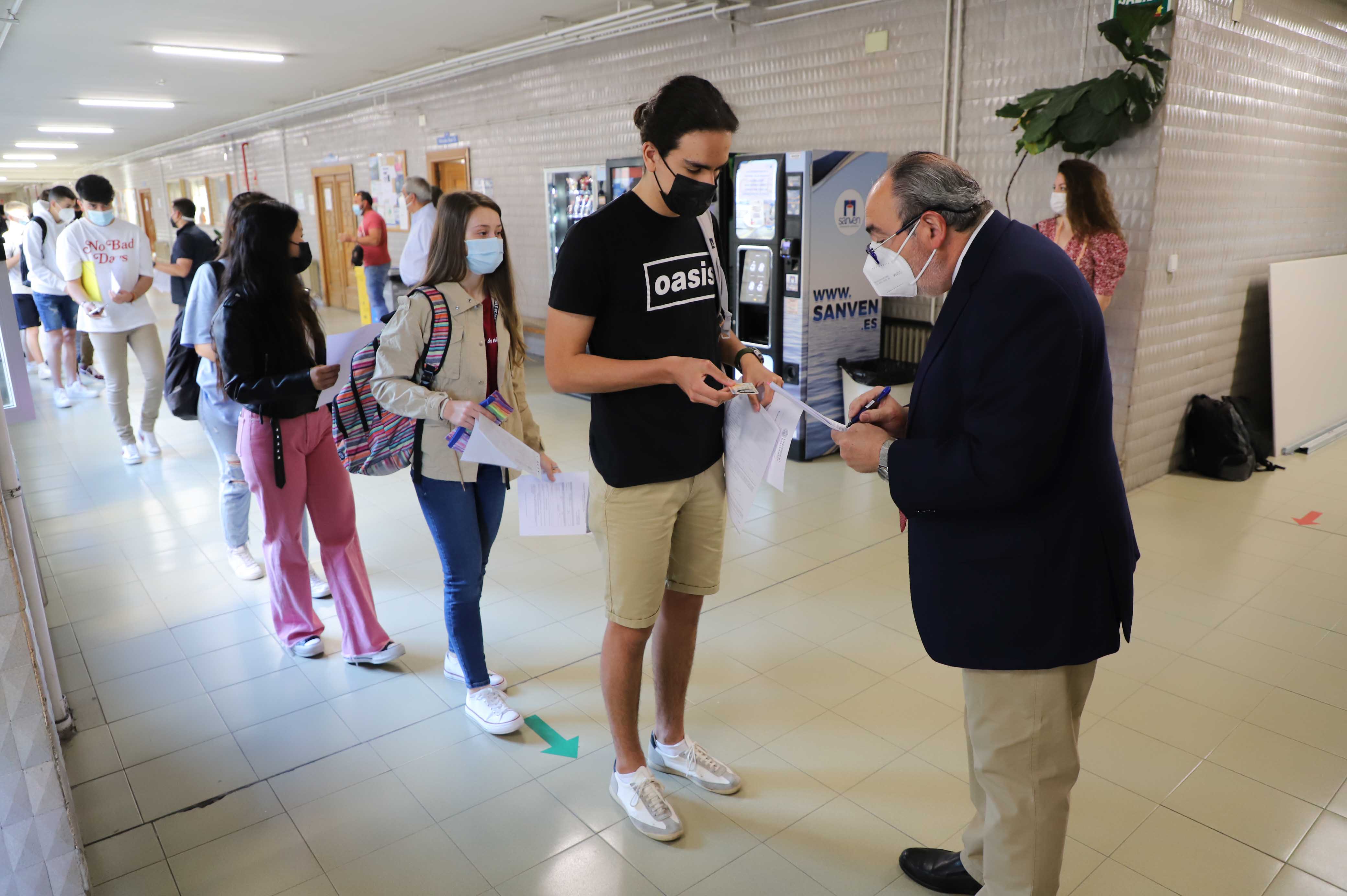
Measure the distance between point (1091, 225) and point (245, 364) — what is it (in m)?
3.97

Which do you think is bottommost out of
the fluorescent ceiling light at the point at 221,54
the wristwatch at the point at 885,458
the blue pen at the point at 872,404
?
the wristwatch at the point at 885,458

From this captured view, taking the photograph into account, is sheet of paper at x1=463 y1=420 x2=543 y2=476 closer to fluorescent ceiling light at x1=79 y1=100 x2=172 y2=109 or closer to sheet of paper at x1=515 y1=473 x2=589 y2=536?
sheet of paper at x1=515 y1=473 x2=589 y2=536

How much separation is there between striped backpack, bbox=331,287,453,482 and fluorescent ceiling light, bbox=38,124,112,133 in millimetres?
15857

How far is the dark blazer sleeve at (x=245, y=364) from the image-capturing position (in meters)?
2.68

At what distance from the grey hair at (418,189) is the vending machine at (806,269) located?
2.87 m

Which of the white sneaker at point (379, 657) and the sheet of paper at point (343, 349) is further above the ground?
the sheet of paper at point (343, 349)

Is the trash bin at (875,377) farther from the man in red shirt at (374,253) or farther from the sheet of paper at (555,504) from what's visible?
the man in red shirt at (374,253)

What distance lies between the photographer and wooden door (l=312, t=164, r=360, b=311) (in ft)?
42.0

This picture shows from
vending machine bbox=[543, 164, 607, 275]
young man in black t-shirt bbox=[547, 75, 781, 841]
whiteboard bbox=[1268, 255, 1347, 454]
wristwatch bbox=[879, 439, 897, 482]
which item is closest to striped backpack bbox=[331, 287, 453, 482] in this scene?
young man in black t-shirt bbox=[547, 75, 781, 841]

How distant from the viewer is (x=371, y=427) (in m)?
2.52

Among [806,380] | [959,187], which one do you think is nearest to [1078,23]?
[806,380]

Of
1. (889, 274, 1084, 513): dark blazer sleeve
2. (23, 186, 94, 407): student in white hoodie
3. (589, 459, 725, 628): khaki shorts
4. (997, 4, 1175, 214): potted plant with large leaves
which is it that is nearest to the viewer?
(889, 274, 1084, 513): dark blazer sleeve

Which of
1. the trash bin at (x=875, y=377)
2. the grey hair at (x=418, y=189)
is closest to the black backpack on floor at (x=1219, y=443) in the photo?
the trash bin at (x=875, y=377)

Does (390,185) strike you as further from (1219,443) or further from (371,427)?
(1219,443)
